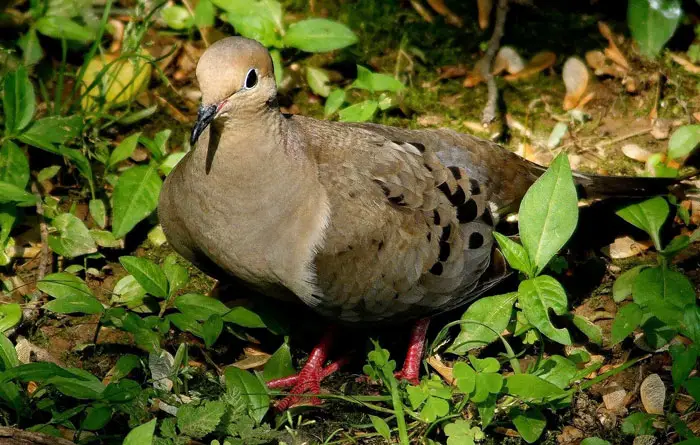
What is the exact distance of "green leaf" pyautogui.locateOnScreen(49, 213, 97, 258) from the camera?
196 inches

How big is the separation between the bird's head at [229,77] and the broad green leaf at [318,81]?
2038 millimetres

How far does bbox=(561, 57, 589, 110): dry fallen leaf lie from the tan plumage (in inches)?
61.8

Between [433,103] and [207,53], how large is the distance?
2.56 meters

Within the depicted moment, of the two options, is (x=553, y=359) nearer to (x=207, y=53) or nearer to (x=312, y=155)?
(x=312, y=155)

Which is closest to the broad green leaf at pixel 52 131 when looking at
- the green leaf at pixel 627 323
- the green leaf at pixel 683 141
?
the green leaf at pixel 627 323

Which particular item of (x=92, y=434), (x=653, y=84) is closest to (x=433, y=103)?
(x=653, y=84)

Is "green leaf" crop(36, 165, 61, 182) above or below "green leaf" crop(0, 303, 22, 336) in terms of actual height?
above

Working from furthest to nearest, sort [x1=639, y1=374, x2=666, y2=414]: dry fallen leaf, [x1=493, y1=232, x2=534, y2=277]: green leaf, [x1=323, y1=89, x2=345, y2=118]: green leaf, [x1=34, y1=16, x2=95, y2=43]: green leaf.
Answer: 1. [x1=34, y1=16, x2=95, y2=43]: green leaf
2. [x1=323, y1=89, x2=345, y2=118]: green leaf
3. [x1=639, y1=374, x2=666, y2=414]: dry fallen leaf
4. [x1=493, y1=232, x2=534, y2=277]: green leaf

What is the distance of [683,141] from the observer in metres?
5.38

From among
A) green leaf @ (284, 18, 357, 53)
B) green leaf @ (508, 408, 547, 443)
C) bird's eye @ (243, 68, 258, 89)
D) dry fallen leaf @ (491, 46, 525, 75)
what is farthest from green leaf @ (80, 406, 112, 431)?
dry fallen leaf @ (491, 46, 525, 75)

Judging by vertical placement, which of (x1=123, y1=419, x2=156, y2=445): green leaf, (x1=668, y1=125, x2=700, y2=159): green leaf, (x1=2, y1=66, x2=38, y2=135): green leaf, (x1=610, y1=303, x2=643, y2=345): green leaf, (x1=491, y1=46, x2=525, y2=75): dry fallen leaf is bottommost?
(x1=610, y1=303, x2=643, y2=345): green leaf

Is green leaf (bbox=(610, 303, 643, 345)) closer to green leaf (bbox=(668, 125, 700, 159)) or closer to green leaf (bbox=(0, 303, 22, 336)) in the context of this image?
green leaf (bbox=(668, 125, 700, 159))

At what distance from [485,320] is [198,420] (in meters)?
1.38

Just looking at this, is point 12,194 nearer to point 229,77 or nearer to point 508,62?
point 229,77
